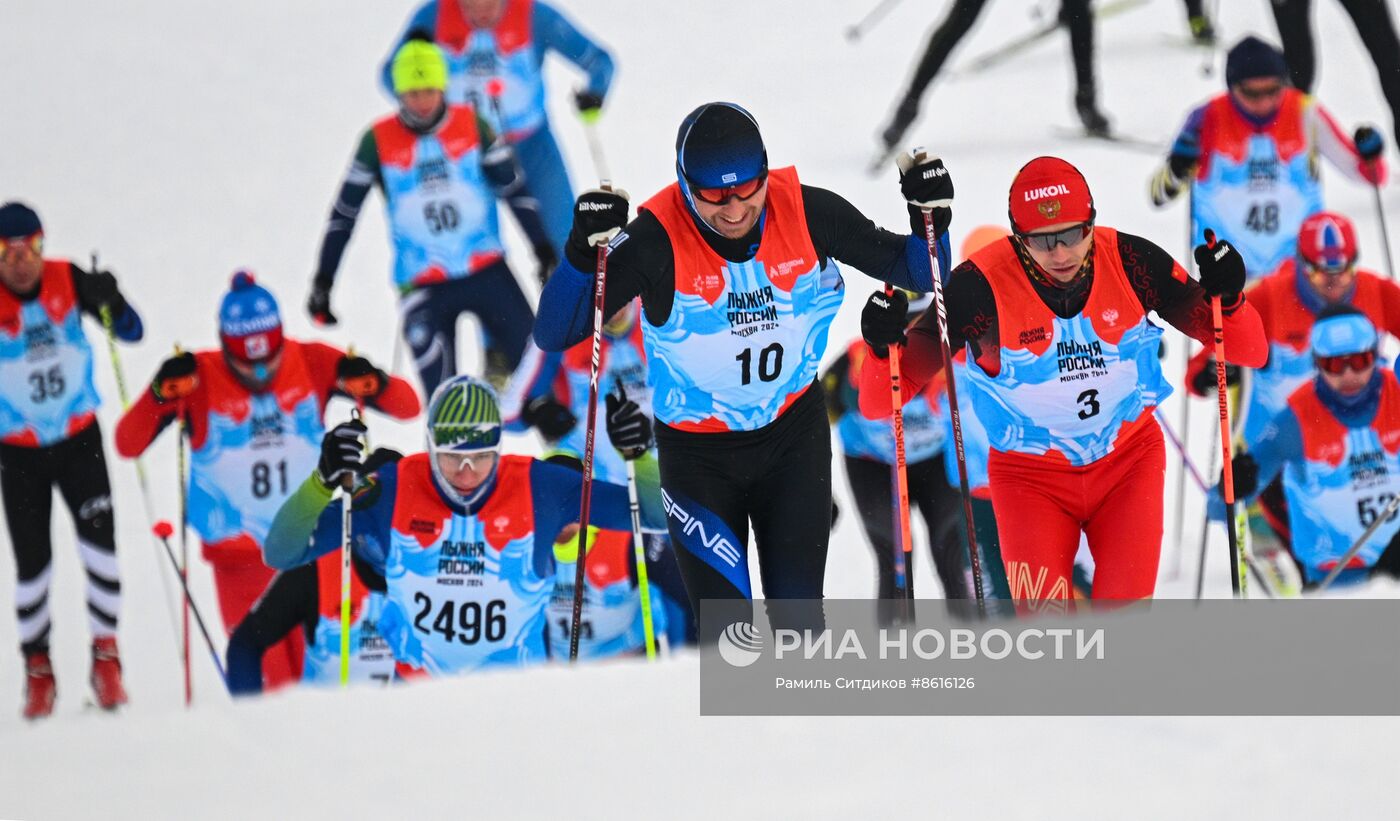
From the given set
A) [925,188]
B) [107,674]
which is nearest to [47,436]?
[107,674]

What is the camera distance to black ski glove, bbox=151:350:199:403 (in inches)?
275

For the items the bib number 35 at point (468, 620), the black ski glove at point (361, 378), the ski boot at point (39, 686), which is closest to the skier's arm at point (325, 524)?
the bib number 35 at point (468, 620)

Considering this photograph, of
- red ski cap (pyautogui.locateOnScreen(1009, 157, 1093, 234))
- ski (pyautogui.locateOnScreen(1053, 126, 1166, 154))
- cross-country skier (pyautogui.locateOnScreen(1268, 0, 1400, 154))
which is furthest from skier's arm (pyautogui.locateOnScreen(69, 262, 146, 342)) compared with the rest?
ski (pyautogui.locateOnScreen(1053, 126, 1166, 154))

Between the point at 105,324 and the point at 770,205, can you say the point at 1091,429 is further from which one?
the point at 105,324

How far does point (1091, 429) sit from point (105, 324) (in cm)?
410

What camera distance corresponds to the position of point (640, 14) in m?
17.1

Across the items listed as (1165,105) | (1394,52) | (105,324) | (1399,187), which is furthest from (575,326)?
(1165,105)

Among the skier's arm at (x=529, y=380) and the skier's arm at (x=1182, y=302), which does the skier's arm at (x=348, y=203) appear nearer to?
the skier's arm at (x=529, y=380)

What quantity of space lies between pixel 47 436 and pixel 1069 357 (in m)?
4.25

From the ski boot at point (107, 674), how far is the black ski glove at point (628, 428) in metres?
3.03

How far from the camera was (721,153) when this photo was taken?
4656mm

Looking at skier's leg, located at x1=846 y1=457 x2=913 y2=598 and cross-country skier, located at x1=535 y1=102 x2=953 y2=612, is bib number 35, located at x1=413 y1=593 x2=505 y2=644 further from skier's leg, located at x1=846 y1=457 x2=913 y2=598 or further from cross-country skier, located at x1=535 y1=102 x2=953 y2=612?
skier's leg, located at x1=846 y1=457 x2=913 y2=598

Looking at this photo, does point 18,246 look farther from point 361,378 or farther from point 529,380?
point 529,380

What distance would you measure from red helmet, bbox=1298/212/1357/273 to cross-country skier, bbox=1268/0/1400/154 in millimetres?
3328
